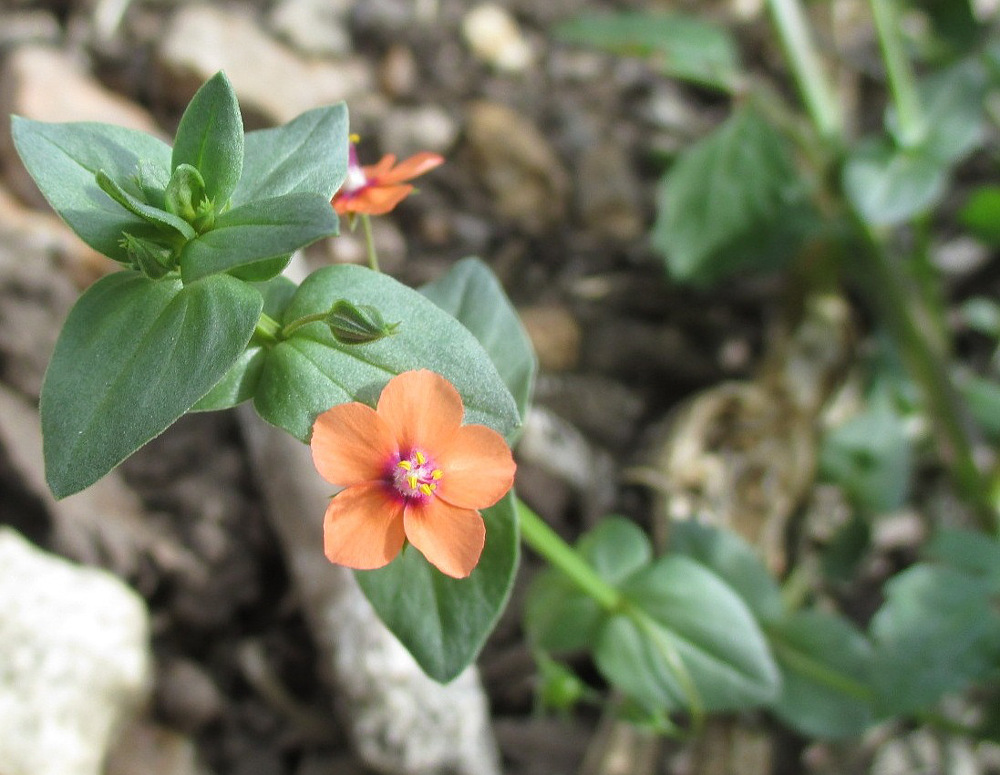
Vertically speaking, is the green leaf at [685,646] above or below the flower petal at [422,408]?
below

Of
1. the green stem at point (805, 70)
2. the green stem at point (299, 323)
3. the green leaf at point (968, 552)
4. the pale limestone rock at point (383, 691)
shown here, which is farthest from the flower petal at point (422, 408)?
the green stem at point (805, 70)

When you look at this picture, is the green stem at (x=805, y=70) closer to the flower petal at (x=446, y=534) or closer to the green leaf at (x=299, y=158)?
the green leaf at (x=299, y=158)

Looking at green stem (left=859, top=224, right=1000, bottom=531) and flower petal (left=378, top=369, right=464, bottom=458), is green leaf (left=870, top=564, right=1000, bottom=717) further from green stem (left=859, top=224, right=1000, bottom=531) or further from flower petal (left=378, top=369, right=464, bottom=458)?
flower petal (left=378, top=369, right=464, bottom=458)

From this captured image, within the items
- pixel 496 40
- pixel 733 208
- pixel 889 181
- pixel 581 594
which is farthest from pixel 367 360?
pixel 496 40

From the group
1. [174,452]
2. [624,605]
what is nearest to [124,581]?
[174,452]

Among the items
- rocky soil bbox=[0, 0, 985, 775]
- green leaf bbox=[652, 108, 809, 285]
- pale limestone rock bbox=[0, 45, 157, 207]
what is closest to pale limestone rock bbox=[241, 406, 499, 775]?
rocky soil bbox=[0, 0, 985, 775]

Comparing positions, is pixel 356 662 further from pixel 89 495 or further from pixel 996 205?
pixel 996 205
